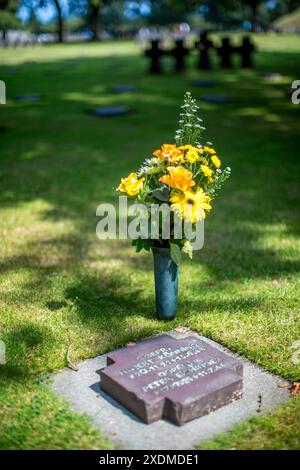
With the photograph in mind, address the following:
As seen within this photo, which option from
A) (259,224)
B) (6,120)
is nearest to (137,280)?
(259,224)

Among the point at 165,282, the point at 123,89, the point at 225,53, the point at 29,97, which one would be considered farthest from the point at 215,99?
the point at 165,282

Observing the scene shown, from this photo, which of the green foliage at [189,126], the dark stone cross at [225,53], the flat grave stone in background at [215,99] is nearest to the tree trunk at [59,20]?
the flat grave stone in background at [215,99]

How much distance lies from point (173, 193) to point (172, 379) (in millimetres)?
1290

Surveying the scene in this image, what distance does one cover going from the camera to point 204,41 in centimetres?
2136

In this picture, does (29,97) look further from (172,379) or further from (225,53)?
(172,379)

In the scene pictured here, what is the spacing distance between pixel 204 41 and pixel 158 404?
20109mm

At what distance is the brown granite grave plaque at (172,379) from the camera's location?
318 cm

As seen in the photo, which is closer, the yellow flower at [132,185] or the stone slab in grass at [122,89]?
the yellow flower at [132,185]

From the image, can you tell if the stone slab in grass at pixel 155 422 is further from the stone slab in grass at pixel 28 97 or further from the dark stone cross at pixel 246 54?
the dark stone cross at pixel 246 54

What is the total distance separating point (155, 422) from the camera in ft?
10.5

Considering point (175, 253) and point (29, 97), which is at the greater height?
point (29, 97)

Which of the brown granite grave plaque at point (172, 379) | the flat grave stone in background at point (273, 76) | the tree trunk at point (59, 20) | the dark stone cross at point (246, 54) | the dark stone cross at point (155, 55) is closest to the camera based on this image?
the brown granite grave plaque at point (172, 379)

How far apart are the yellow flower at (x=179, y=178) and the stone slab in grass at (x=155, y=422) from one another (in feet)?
4.13

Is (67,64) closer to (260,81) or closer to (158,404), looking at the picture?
(260,81)
